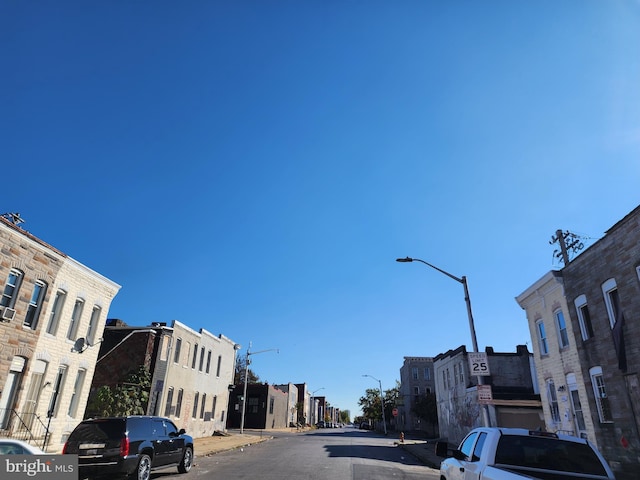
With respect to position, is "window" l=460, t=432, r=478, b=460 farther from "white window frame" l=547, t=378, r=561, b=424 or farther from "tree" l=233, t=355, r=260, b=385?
"tree" l=233, t=355, r=260, b=385

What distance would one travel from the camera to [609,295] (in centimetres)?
1612

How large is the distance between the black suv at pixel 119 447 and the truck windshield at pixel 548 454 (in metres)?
9.86

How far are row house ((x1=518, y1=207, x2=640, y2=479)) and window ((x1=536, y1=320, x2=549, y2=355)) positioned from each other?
417mm

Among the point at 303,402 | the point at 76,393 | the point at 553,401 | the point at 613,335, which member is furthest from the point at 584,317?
the point at 303,402

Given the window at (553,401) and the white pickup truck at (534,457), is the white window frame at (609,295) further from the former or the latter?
the white pickup truck at (534,457)

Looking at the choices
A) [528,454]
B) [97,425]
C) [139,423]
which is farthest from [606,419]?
[97,425]

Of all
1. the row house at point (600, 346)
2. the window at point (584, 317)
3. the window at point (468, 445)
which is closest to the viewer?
the window at point (468, 445)

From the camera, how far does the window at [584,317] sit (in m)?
17.4

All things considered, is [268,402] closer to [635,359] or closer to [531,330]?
[531,330]

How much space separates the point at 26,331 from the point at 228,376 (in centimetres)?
2453

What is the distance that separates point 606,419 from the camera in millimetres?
16172

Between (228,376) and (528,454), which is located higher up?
(228,376)

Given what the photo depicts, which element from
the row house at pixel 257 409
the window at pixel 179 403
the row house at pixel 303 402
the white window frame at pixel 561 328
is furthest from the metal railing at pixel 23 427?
the row house at pixel 303 402

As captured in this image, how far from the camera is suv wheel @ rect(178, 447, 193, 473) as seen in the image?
48.8ft
